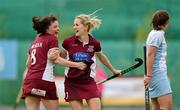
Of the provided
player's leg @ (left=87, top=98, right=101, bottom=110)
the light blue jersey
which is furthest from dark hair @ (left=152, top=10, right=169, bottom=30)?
player's leg @ (left=87, top=98, right=101, bottom=110)

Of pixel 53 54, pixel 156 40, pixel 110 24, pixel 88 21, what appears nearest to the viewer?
pixel 53 54

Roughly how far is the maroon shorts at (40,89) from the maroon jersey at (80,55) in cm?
31

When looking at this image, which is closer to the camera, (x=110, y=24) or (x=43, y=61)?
(x=43, y=61)

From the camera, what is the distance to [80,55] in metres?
9.41

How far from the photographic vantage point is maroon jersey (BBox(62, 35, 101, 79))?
939 centimetres

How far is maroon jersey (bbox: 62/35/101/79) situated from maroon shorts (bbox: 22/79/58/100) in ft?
1.02

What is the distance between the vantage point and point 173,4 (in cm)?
1772

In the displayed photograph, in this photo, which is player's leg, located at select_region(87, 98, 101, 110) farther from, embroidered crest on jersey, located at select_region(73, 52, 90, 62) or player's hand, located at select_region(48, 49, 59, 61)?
player's hand, located at select_region(48, 49, 59, 61)

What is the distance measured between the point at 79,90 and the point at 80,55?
0.43 meters

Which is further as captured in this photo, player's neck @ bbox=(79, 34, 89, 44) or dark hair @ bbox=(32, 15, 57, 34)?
player's neck @ bbox=(79, 34, 89, 44)

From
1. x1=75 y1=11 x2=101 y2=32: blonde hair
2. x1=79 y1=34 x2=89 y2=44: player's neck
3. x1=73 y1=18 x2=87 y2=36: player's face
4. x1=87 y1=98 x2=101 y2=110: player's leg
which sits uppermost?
x1=75 y1=11 x2=101 y2=32: blonde hair

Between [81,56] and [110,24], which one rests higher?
[110,24]

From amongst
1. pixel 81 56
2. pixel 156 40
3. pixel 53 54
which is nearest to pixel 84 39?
pixel 81 56

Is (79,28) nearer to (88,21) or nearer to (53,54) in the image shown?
(88,21)
